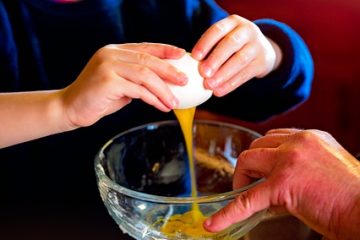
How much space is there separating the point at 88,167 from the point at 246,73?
0.38 metres

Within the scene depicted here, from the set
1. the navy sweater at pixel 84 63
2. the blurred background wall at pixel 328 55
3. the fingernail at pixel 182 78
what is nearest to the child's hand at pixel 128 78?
the fingernail at pixel 182 78

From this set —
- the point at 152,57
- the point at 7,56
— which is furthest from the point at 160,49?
the point at 7,56

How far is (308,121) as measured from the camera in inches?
57.6

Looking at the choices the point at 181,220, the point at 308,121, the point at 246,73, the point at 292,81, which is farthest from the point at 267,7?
the point at 181,220

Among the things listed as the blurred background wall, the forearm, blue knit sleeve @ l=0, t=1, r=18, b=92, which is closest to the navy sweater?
blue knit sleeve @ l=0, t=1, r=18, b=92

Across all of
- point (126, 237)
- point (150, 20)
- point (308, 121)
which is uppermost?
point (150, 20)

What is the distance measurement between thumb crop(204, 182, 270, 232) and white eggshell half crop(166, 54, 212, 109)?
0.14 metres

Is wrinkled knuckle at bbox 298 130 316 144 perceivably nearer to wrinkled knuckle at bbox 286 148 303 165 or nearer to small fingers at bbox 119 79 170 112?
wrinkled knuckle at bbox 286 148 303 165

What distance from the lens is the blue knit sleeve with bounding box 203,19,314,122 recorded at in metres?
0.88

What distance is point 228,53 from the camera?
66 cm

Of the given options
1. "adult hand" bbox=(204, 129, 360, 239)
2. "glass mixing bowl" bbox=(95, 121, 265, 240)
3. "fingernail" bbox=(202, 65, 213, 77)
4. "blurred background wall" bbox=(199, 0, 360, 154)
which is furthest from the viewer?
"blurred background wall" bbox=(199, 0, 360, 154)

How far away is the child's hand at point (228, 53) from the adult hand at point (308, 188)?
12 centimetres

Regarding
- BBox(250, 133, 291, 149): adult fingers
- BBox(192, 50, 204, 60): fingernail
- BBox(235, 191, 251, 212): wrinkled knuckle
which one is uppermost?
BBox(192, 50, 204, 60): fingernail

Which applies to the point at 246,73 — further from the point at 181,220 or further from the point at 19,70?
the point at 19,70
